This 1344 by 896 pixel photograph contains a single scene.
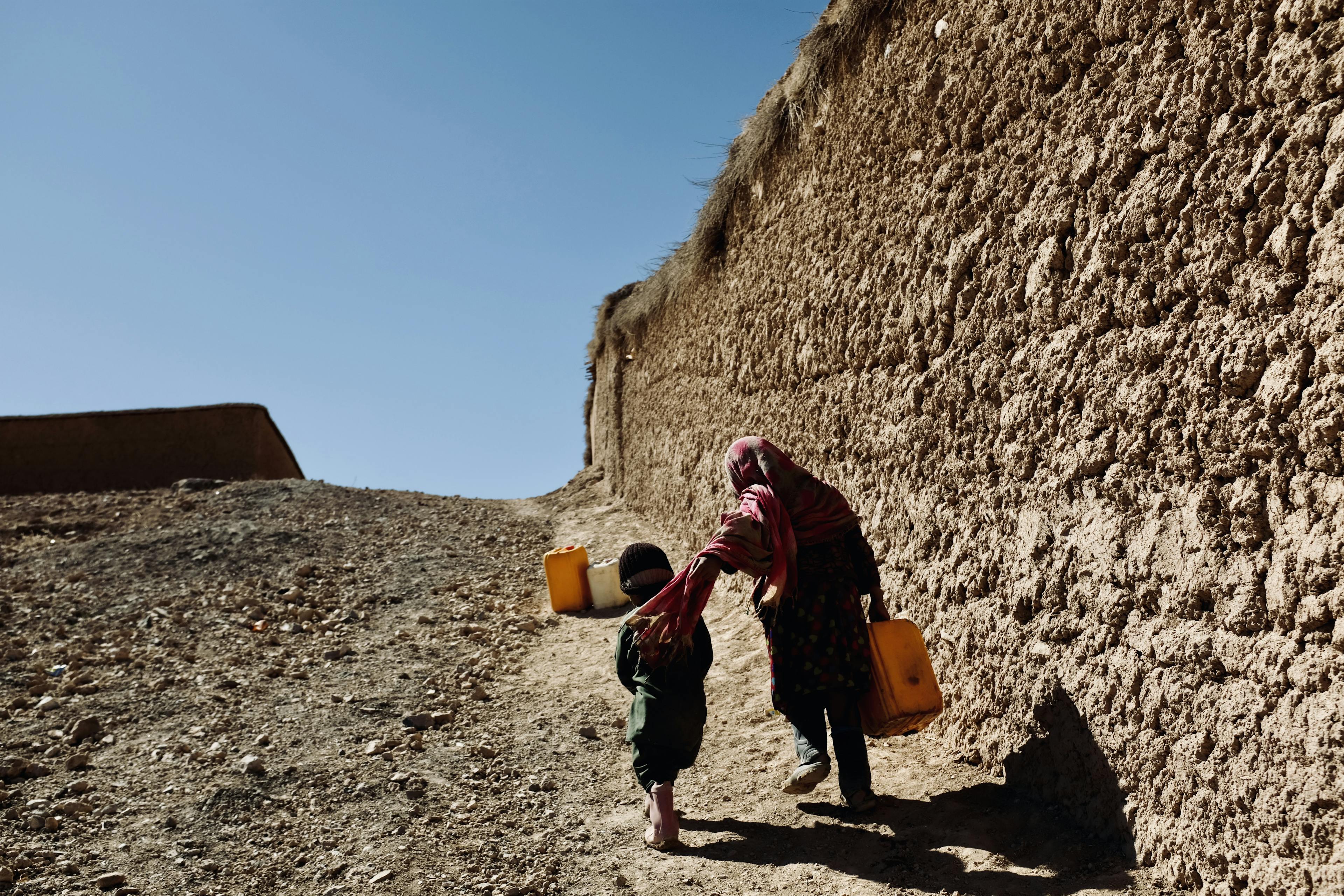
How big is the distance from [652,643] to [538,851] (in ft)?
2.92

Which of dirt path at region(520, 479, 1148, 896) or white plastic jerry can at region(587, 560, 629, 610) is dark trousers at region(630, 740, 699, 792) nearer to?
dirt path at region(520, 479, 1148, 896)

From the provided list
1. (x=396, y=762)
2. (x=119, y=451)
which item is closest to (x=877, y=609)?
(x=396, y=762)

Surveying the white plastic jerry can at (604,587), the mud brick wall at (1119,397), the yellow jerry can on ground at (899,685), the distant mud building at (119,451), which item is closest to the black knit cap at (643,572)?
the yellow jerry can on ground at (899,685)

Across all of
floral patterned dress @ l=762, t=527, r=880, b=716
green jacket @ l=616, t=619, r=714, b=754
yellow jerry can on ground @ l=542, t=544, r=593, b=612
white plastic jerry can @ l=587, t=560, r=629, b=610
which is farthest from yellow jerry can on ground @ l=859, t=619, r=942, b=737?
yellow jerry can on ground @ l=542, t=544, r=593, b=612

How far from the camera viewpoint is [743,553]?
2871mm

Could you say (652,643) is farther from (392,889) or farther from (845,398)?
(845,398)

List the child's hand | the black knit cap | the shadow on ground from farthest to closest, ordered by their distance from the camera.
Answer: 1. the black knit cap
2. the child's hand
3. the shadow on ground

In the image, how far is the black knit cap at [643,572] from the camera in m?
3.29

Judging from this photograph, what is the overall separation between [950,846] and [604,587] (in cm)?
408

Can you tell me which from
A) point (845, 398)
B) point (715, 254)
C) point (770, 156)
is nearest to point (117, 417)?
point (715, 254)

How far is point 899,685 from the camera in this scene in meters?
2.94

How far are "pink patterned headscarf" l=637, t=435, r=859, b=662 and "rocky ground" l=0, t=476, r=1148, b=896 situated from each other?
2.46ft

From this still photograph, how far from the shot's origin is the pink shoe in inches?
117

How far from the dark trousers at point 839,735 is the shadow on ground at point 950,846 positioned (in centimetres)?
13
